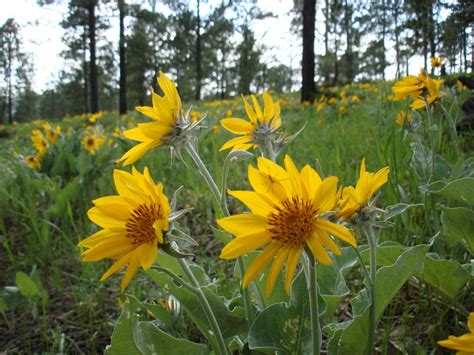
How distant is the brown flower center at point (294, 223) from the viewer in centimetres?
76

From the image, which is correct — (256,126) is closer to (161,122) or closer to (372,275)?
(161,122)

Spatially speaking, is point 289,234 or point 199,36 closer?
point 289,234

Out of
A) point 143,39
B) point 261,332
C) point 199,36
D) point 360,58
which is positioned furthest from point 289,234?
point 360,58

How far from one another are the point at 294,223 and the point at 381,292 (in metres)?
0.37

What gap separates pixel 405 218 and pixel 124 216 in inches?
46.7

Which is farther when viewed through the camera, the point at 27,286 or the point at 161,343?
the point at 27,286

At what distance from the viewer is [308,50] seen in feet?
36.0

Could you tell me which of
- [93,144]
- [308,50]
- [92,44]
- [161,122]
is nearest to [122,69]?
[92,44]

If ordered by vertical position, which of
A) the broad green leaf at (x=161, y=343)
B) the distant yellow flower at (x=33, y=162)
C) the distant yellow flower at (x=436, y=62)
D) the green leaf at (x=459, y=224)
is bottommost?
the broad green leaf at (x=161, y=343)

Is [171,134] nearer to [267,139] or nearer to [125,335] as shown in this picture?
[267,139]

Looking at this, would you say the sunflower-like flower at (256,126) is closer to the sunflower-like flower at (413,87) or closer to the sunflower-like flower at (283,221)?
the sunflower-like flower at (283,221)

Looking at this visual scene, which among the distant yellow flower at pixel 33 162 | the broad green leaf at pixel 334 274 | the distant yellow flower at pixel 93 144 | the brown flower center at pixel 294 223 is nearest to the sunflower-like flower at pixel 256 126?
the broad green leaf at pixel 334 274

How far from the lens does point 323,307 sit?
3.37 feet

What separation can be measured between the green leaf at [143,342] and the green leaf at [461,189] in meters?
0.79
